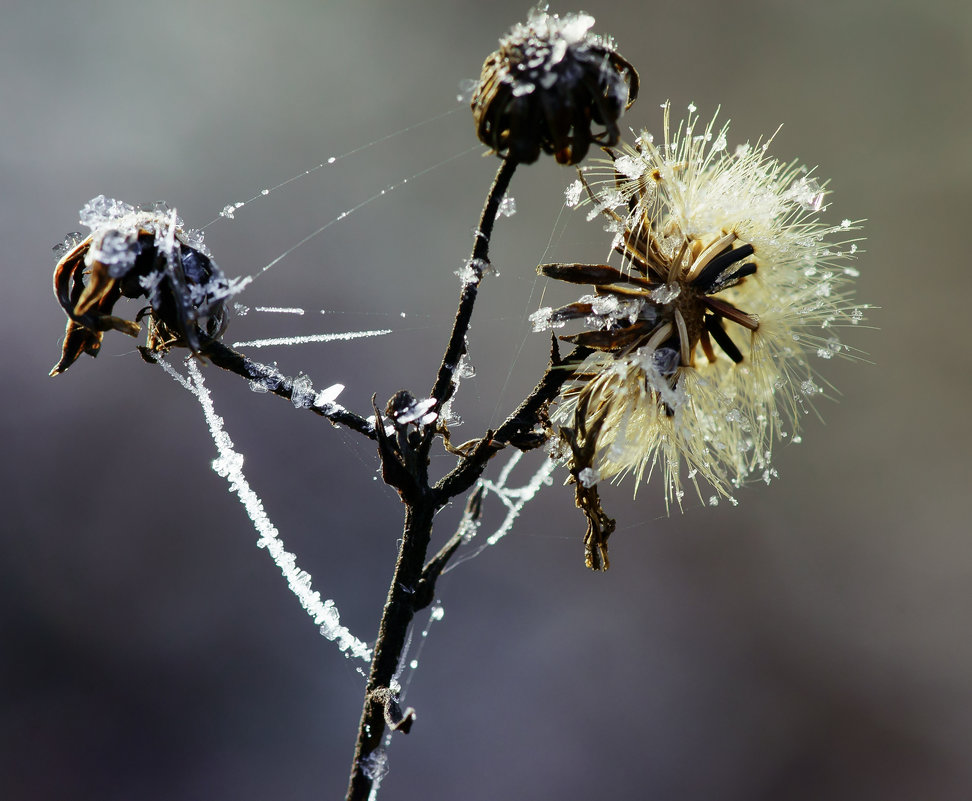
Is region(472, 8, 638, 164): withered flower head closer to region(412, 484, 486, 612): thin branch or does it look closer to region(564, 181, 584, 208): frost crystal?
region(564, 181, 584, 208): frost crystal

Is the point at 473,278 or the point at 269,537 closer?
the point at 473,278

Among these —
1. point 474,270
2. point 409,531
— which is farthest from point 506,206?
point 409,531

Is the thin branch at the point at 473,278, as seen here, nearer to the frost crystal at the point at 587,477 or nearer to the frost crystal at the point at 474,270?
the frost crystal at the point at 474,270

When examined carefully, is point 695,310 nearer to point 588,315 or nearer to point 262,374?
point 588,315

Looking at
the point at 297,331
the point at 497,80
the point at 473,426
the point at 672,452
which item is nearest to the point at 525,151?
the point at 497,80

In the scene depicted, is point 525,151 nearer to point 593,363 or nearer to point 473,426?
point 593,363

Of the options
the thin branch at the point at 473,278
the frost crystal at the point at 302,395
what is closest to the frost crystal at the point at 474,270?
the thin branch at the point at 473,278

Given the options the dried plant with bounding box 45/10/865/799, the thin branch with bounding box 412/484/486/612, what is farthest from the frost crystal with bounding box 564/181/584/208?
the thin branch with bounding box 412/484/486/612
